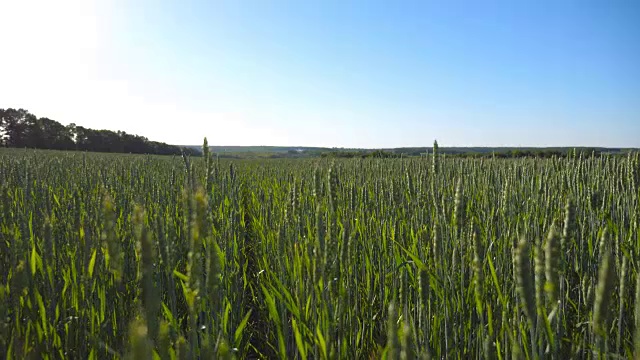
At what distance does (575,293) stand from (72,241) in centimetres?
321

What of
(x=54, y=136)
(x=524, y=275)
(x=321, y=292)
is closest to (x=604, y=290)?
(x=524, y=275)

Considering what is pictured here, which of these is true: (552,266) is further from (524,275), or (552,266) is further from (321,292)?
(321,292)

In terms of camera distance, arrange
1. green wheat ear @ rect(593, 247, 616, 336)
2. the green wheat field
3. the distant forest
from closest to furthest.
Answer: green wheat ear @ rect(593, 247, 616, 336) < the green wheat field < the distant forest

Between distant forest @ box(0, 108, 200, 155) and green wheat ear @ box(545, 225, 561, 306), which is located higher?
distant forest @ box(0, 108, 200, 155)

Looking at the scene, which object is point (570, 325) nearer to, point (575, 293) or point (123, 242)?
point (575, 293)

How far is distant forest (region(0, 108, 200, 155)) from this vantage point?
152ft

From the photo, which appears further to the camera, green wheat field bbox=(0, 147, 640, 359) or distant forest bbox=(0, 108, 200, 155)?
distant forest bbox=(0, 108, 200, 155)

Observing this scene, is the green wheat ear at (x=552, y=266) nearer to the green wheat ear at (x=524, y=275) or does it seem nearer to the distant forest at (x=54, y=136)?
the green wheat ear at (x=524, y=275)

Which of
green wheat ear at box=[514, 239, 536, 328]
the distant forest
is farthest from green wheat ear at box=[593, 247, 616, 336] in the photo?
the distant forest

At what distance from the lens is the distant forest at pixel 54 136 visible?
46425 millimetres

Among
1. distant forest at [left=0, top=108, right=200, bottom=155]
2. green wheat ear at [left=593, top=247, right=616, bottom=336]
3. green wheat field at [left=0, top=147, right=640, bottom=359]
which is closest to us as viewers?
green wheat ear at [left=593, top=247, right=616, bottom=336]

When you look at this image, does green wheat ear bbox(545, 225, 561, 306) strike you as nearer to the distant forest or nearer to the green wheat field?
the green wheat field

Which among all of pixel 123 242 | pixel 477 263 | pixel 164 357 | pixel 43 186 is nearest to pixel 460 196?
pixel 477 263

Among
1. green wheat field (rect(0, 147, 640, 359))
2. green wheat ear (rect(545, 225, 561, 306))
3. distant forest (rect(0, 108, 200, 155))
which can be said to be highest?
distant forest (rect(0, 108, 200, 155))
